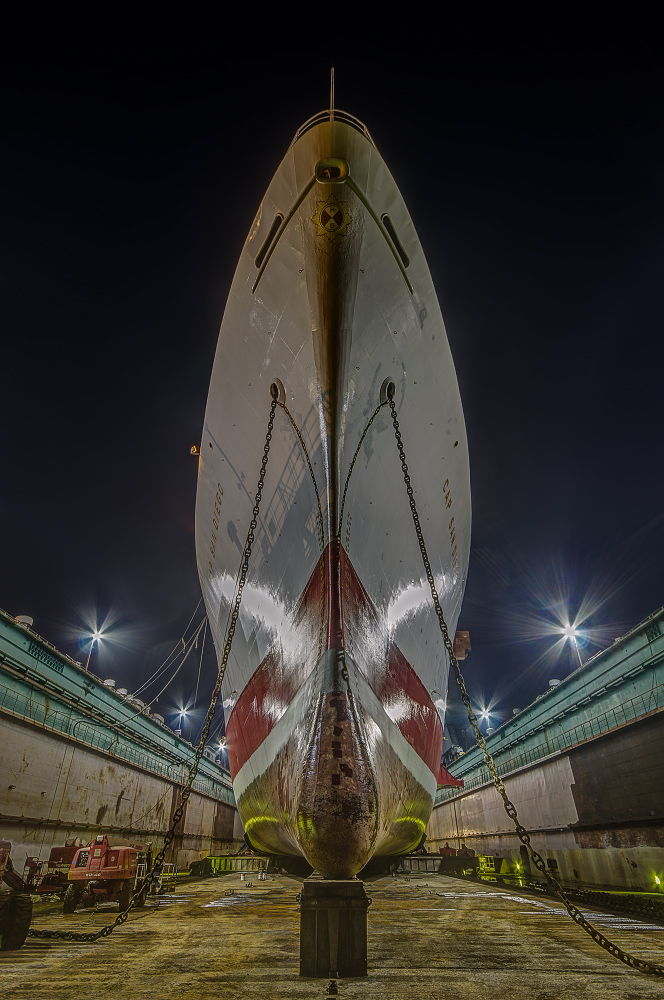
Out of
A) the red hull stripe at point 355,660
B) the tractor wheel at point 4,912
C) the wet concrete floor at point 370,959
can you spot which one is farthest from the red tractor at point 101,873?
the red hull stripe at point 355,660

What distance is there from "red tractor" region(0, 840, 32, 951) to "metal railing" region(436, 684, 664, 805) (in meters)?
12.0

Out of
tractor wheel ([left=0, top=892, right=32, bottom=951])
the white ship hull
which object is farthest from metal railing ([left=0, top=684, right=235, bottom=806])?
the white ship hull

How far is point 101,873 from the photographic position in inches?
340

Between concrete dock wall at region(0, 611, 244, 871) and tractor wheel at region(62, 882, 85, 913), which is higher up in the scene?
concrete dock wall at region(0, 611, 244, 871)

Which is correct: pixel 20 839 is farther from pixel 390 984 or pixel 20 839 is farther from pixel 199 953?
pixel 390 984

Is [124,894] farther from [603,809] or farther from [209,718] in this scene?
[603,809]

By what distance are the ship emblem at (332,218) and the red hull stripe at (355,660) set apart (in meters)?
3.06

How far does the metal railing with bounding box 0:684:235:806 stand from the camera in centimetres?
1253

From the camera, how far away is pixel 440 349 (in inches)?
256

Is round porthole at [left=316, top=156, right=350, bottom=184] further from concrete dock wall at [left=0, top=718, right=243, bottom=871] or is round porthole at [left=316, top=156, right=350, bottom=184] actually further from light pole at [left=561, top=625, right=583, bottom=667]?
light pole at [left=561, top=625, right=583, bottom=667]

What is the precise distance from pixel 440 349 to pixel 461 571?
3.86 metres

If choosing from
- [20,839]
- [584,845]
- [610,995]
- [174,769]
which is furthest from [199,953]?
[174,769]

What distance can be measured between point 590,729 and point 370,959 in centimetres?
1317

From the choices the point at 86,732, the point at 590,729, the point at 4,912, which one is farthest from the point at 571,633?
the point at 4,912
